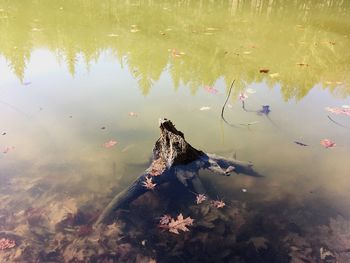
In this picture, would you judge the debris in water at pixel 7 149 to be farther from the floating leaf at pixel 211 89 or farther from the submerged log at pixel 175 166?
the floating leaf at pixel 211 89

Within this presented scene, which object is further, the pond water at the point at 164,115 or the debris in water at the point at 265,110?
the debris in water at the point at 265,110

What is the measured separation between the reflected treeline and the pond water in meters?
0.06

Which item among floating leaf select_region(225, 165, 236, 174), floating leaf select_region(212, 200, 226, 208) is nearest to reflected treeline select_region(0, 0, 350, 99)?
floating leaf select_region(225, 165, 236, 174)

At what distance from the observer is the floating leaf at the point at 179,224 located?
4.05 metres

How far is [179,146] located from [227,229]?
1.38 metres

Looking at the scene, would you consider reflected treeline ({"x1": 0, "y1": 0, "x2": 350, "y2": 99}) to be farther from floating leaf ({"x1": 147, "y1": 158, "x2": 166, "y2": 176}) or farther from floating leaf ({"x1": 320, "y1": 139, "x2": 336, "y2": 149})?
floating leaf ({"x1": 147, "y1": 158, "x2": 166, "y2": 176})

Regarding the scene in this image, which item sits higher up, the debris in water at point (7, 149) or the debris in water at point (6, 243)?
the debris in water at point (7, 149)

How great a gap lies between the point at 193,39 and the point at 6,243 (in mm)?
8674

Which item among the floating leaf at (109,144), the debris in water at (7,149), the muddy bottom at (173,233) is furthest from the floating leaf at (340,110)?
the debris in water at (7,149)

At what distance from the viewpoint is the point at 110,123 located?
623cm

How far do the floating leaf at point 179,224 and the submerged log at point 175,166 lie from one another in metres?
0.55

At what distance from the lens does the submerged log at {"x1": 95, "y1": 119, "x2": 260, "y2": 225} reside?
4641 millimetres

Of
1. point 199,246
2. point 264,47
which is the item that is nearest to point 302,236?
point 199,246

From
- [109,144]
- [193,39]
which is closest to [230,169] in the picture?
[109,144]
